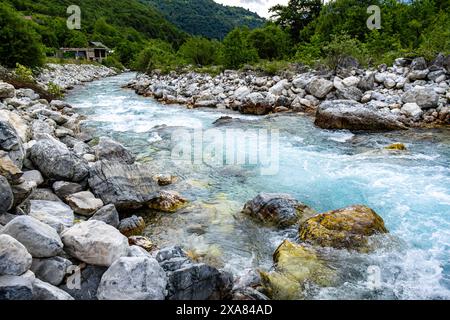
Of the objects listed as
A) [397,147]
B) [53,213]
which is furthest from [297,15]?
[53,213]

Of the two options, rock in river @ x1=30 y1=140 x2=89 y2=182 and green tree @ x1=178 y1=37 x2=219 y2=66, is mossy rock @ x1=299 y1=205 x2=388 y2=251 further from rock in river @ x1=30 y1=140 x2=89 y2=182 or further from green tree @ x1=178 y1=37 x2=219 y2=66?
green tree @ x1=178 y1=37 x2=219 y2=66

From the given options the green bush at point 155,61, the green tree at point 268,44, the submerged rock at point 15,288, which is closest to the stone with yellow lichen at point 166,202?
the submerged rock at point 15,288

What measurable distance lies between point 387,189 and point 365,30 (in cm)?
2235

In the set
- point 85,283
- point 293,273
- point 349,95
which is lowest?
point 293,273

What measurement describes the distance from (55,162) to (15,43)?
22.0m

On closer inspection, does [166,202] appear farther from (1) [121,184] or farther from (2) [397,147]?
(2) [397,147]

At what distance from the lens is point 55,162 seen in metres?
5.82

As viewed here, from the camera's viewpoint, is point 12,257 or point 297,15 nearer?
point 12,257

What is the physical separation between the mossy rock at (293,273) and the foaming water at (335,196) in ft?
0.45

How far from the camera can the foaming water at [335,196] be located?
14.1ft

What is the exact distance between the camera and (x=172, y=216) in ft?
19.3

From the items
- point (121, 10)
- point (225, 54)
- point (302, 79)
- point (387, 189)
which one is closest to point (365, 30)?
point (225, 54)

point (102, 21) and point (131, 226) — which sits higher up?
point (102, 21)
